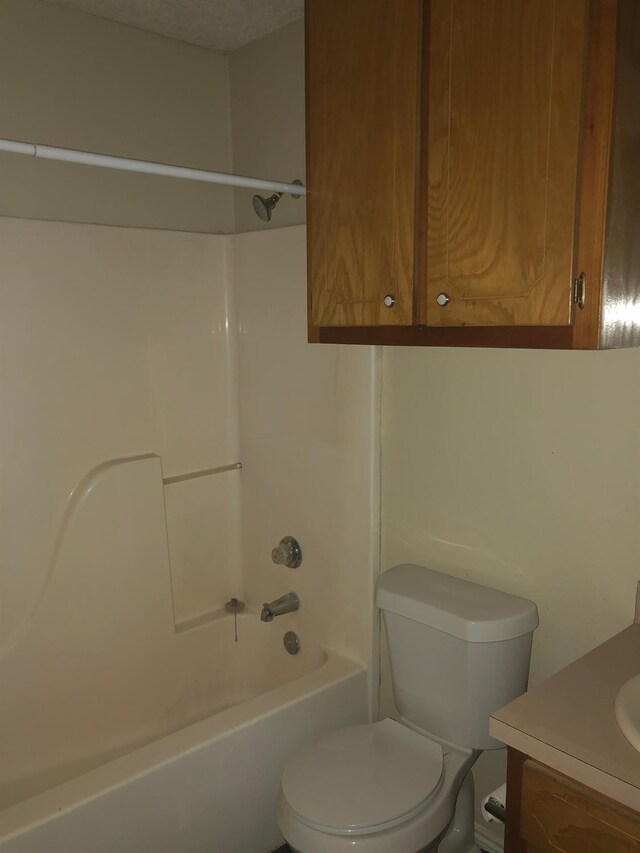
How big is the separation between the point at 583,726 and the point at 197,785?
97 centimetres

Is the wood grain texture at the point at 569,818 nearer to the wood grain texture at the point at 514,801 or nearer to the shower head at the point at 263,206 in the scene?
the wood grain texture at the point at 514,801

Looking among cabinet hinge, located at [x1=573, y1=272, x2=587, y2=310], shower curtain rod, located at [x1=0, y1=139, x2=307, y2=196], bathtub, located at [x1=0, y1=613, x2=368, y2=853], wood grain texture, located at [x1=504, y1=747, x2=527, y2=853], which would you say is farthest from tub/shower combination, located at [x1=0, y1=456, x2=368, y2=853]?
cabinet hinge, located at [x1=573, y1=272, x2=587, y2=310]

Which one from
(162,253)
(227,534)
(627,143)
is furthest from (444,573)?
(162,253)

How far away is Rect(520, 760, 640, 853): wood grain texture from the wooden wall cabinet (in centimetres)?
73

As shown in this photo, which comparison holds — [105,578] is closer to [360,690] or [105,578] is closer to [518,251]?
[360,690]

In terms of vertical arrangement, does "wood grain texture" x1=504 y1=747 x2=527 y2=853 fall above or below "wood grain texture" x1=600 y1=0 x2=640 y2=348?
below

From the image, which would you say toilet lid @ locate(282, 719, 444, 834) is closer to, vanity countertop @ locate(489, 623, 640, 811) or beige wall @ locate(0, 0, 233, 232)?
vanity countertop @ locate(489, 623, 640, 811)

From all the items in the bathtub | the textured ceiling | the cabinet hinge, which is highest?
the textured ceiling

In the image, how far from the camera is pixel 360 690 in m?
2.07

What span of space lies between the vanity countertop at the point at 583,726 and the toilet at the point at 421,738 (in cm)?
31

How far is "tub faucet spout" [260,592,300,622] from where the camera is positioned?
7.33ft

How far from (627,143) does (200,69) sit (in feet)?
5.58

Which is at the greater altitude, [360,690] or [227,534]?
[227,534]

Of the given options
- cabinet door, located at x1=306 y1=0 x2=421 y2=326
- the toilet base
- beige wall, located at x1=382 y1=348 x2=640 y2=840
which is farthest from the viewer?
the toilet base
